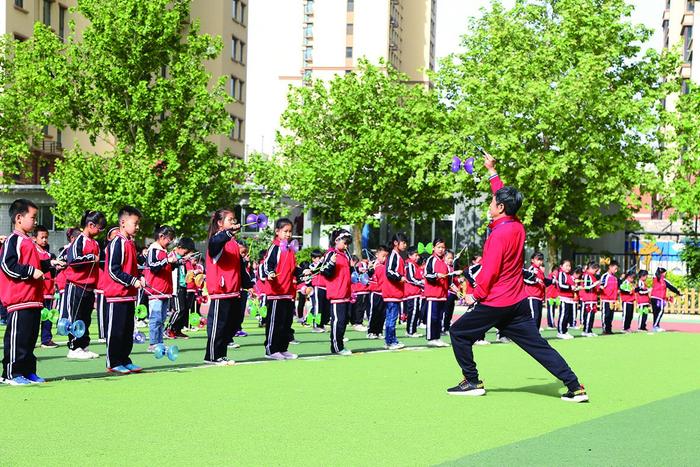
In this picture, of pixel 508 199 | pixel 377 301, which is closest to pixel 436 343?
pixel 377 301

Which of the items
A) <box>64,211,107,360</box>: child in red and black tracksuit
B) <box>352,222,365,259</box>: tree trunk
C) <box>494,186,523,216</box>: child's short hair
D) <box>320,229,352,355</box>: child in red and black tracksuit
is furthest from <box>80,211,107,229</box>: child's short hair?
<box>352,222,365,259</box>: tree trunk

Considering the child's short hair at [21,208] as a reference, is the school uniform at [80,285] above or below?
below

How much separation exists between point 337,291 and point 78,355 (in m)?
3.72

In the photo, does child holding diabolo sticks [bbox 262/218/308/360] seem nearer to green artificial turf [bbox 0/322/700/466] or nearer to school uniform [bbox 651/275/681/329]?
green artificial turf [bbox 0/322/700/466]

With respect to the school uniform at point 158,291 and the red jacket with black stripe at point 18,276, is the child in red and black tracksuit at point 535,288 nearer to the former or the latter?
the school uniform at point 158,291

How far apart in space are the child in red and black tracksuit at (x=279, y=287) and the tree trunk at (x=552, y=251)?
27431 millimetres

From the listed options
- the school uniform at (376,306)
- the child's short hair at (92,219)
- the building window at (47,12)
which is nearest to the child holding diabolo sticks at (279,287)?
the child's short hair at (92,219)

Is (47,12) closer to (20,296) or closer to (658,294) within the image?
(658,294)

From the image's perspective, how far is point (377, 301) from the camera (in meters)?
21.9

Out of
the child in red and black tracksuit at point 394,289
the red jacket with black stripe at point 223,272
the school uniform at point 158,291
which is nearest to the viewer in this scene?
the red jacket with black stripe at point 223,272

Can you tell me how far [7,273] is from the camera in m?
10.3

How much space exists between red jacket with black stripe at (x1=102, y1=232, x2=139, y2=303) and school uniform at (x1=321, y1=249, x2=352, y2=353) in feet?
12.8

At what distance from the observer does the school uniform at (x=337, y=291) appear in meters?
15.0

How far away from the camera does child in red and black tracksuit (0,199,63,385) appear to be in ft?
34.0
